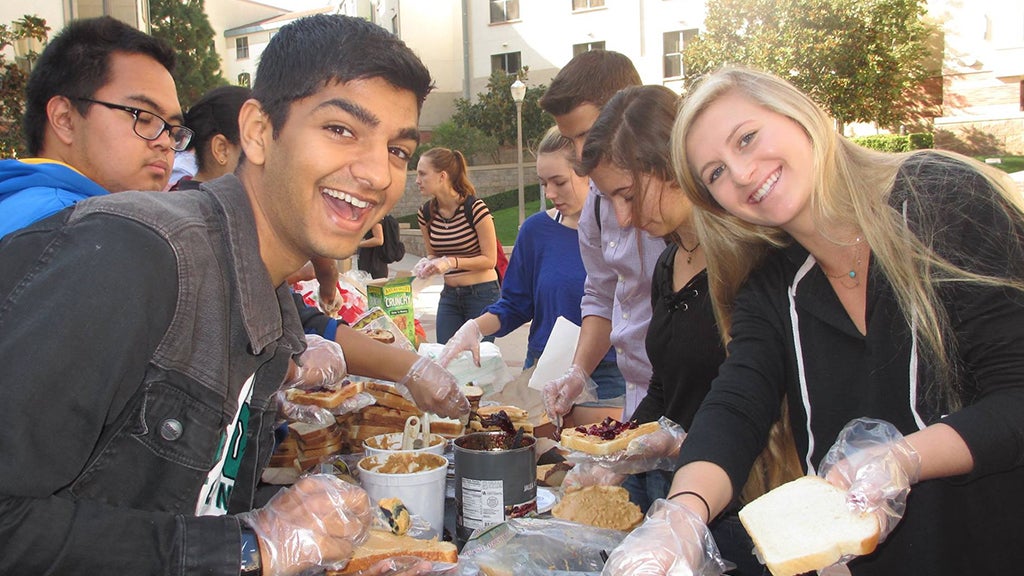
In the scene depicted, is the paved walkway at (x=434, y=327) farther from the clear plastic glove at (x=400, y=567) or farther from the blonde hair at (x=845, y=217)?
the clear plastic glove at (x=400, y=567)

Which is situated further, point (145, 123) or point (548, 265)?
point (548, 265)

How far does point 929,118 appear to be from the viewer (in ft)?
91.8

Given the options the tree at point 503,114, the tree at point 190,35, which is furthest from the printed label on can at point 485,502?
the tree at point 190,35

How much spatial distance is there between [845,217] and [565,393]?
1.45 metres

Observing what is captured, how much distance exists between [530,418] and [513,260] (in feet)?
4.37

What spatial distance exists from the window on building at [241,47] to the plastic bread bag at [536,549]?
2029 inches

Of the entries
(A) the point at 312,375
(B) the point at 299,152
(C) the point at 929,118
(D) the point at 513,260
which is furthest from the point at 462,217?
(C) the point at 929,118

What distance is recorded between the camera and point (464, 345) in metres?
3.57

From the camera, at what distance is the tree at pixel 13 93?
6613 millimetres

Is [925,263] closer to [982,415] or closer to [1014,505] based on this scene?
[982,415]

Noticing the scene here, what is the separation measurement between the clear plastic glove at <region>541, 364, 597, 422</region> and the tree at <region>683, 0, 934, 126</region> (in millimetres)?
23639

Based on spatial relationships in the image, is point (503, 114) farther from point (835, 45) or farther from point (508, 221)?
point (835, 45)

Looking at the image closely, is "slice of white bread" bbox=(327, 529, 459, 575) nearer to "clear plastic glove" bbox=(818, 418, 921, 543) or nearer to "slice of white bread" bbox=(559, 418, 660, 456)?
"slice of white bread" bbox=(559, 418, 660, 456)

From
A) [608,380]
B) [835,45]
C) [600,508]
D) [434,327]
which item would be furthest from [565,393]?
[835,45]
